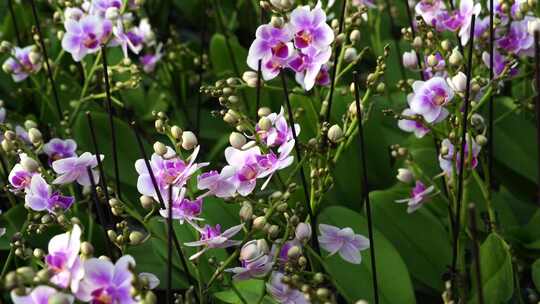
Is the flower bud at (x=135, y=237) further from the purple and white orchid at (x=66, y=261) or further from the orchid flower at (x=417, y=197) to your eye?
the orchid flower at (x=417, y=197)

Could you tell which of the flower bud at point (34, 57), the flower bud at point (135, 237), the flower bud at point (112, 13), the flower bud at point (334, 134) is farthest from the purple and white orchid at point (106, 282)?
the flower bud at point (34, 57)

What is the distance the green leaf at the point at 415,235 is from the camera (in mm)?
1196

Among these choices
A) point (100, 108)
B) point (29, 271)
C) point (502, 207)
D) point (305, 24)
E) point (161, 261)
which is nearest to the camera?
point (29, 271)

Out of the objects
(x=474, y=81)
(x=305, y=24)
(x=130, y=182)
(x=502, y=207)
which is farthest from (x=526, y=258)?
(x=130, y=182)

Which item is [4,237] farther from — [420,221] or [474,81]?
[474,81]

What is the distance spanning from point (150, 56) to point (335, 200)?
20.2 inches

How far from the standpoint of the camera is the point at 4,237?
1.27m

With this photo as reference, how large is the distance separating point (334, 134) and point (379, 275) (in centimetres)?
20

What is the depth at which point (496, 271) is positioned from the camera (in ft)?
3.55

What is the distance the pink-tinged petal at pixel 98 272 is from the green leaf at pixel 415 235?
21.2 inches

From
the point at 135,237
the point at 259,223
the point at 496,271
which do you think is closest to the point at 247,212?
the point at 259,223

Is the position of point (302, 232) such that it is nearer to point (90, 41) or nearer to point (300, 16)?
point (300, 16)

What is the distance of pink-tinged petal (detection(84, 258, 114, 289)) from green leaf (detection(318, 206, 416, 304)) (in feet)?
1.27

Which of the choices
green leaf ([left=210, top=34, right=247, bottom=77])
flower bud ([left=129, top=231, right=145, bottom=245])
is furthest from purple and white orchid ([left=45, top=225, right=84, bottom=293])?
green leaf ([left=210, top=34, right=247, bottom=77])
